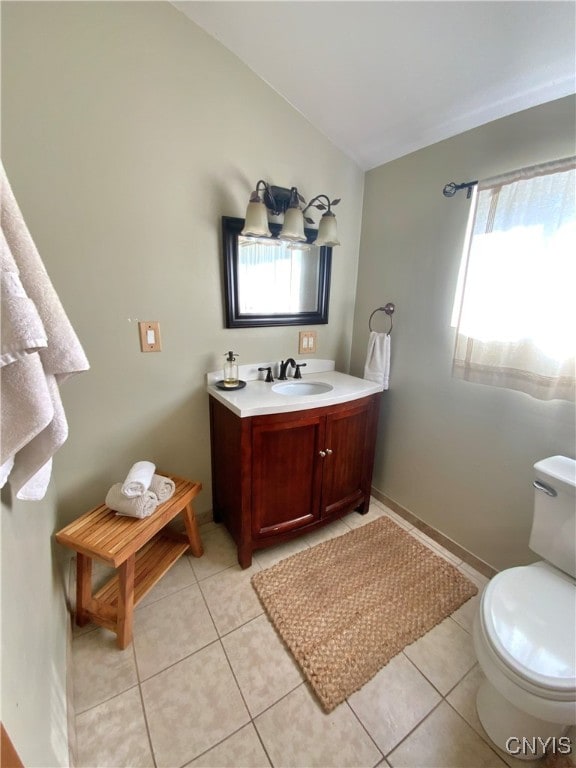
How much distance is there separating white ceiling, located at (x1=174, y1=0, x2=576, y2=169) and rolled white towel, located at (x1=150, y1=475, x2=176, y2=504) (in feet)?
6.13

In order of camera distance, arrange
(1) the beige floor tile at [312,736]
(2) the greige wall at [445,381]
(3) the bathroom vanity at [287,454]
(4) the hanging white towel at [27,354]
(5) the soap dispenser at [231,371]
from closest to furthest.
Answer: (4) the hanging white towel at [27,354], (1) the beige floor tile at [312,736], (2) the greige wall at [445,381], (3) the bathroom vanity at [287,454], (5) the soap dispenser at [231,371]

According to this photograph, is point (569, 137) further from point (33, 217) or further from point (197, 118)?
point (33, 217)

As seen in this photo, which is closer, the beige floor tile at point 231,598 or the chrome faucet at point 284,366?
the beige floor tile at point 231,598

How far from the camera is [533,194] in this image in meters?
1.12

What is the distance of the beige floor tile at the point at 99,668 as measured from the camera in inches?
39.4

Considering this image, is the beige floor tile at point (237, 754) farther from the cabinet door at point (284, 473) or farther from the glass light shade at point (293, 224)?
the glass light shade at point (293, 224)

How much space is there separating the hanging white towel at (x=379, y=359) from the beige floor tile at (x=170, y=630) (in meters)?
1.41

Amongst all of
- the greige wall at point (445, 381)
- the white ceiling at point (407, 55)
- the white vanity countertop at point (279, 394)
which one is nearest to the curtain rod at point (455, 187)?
the greige wall at point (445, 381)

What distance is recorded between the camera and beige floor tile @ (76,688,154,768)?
0.86 meters

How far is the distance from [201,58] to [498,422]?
2039 mm

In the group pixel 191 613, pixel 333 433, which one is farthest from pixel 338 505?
pixel 191 613

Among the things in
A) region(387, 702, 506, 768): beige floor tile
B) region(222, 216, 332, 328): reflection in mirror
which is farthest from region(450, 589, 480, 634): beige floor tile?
region(222, 216, 332, 328): reflection in mirror

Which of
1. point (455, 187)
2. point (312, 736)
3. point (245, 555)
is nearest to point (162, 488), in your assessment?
point (245, 555)

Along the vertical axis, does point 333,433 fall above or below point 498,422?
below
